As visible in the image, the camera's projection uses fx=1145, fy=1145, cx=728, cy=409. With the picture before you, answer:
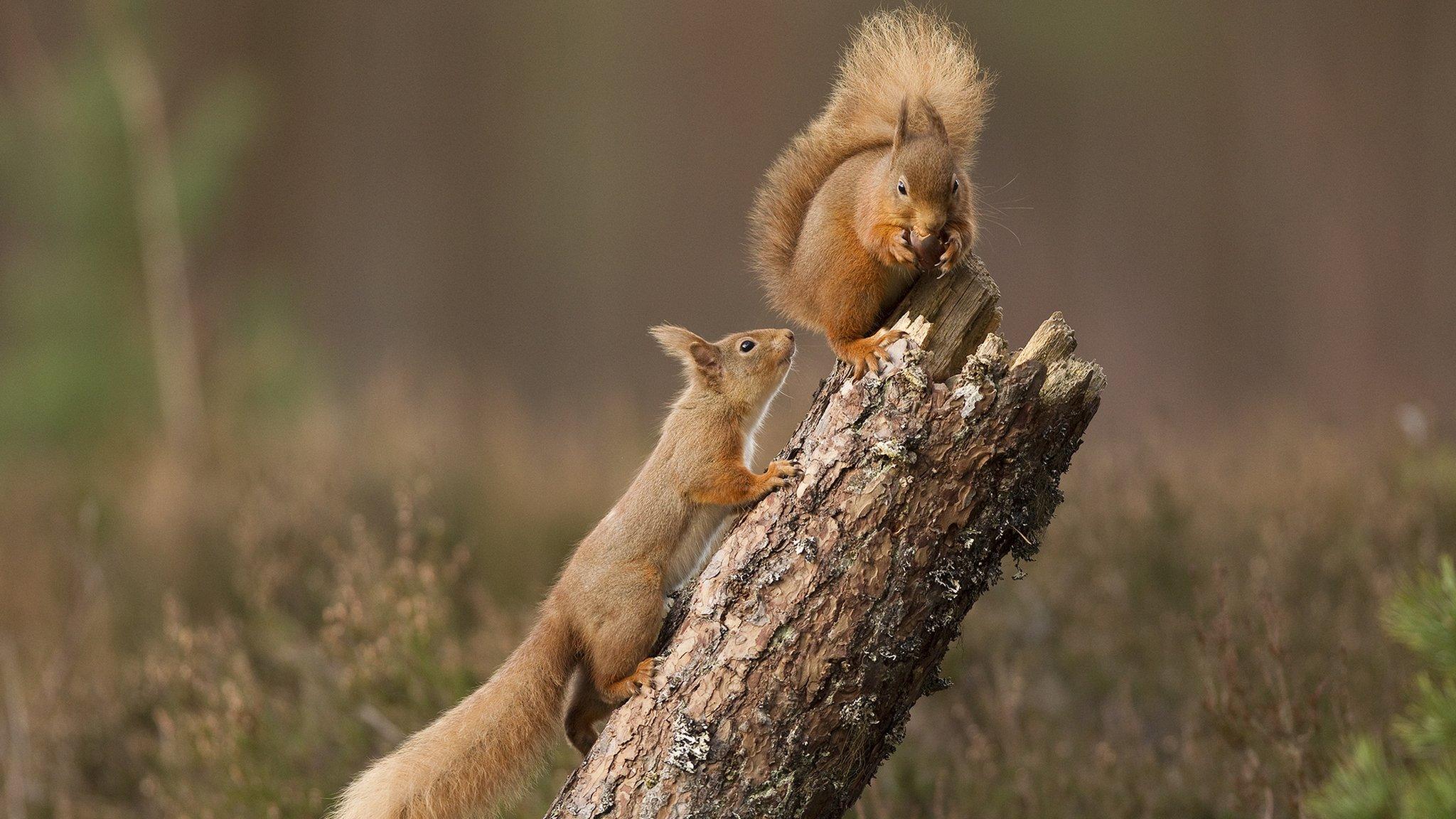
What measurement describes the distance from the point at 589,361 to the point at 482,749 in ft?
28.0

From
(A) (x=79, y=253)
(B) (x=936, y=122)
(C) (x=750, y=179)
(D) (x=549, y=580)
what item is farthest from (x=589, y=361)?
(B) (x=936, y=122)

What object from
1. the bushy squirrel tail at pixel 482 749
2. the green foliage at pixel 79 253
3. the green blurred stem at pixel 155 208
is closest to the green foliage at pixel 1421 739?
the bushy squirrel tail at pixel 482 749

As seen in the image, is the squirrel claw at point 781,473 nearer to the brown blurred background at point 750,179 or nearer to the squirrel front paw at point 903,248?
the squirrel front paw at point 903,248

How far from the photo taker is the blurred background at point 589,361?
11.6 feet

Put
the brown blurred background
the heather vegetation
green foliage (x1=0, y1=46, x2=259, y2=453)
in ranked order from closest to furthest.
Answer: the heather vegetation < the brown blurred background < green foliage (x1=0, y1=46, x2=259, y2=453)

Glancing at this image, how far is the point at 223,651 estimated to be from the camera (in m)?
3.89

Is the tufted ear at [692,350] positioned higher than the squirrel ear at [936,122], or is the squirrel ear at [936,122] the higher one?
the squirrel ear at [936,122]

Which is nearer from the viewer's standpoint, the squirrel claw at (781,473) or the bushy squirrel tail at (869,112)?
the squirrel claw at (781,473)

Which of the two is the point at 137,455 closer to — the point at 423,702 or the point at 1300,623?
the point at 423,702

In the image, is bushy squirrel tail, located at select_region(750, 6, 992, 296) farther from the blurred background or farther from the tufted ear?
the blurred background

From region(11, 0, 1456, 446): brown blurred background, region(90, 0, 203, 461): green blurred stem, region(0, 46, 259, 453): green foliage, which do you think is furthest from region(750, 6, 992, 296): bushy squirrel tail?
region(0, 46, 259, 453): green foliage

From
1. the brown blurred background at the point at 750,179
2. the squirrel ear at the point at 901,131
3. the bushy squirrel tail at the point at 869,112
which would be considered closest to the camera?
the squirrel ear at the point at 901,131

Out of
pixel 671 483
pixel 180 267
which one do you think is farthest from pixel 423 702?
pixel 180 267

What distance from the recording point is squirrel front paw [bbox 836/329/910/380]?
205cm
